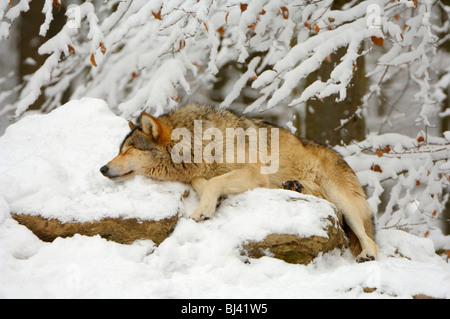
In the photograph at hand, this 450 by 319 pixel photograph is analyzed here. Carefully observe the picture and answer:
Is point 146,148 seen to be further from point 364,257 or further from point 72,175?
point 364,257

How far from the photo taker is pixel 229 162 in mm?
4180

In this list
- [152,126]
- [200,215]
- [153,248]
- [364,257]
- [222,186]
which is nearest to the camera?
[153,248]

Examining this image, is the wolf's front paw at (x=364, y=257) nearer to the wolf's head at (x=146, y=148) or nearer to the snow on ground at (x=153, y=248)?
the snow on ground at (x=153, y=248)

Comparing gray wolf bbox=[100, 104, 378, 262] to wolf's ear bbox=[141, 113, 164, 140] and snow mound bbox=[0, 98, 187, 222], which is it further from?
snow mound bbox=[0, 98, 187, 222]

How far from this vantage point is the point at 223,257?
3129 millimetres

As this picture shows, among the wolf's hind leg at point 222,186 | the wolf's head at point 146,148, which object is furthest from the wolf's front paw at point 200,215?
the wolf's head at point 146,148

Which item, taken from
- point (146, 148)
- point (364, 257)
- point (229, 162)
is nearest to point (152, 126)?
point (146, 148)

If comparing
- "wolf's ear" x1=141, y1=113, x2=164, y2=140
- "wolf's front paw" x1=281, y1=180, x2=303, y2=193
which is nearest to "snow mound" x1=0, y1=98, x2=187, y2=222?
"wolf's ear" x1=141, y1=113, x2=164, y2=140

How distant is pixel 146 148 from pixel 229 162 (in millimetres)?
787

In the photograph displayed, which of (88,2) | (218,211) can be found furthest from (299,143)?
(88,2)

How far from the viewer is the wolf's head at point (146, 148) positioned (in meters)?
4.00

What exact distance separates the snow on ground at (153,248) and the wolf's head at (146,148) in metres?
0.12

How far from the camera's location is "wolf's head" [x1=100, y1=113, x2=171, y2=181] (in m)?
4.00

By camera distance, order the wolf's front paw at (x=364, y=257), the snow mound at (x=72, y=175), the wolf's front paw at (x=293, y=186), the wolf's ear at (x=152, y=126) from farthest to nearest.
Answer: the wolf's front paw at (x=293, y=186)
the wolf's ear at (x=152, y=126)
the wolf's front paw at (x=364, y=257)
the snow mound at (x=72, y=175)
